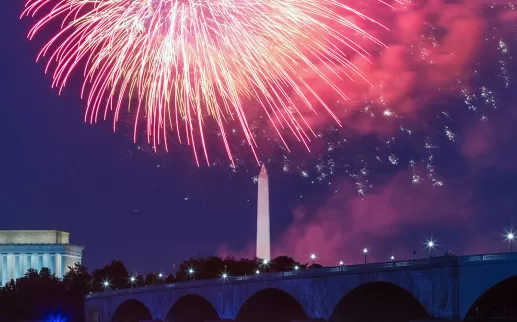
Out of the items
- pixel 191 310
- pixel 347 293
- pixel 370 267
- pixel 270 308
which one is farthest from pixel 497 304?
pixel 191 310

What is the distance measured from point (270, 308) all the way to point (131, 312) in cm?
4602

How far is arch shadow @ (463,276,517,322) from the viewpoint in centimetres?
7726

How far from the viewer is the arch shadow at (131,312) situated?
153938 millimetres

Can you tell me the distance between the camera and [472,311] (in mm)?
78812

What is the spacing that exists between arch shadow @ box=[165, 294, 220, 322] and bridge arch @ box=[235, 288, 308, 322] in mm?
17485

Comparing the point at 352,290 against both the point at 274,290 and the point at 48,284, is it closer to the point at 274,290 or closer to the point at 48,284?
the point at 274,290

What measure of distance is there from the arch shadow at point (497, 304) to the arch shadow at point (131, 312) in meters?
80.0

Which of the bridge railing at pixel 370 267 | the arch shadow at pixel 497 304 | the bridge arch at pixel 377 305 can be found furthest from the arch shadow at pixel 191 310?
the arch shadow at pixel 497 304

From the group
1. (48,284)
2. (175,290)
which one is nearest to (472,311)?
(175,290)

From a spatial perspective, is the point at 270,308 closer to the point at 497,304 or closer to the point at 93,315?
the point at 497,304

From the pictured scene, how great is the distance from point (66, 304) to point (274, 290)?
70.3 m

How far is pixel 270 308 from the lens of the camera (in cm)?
11844

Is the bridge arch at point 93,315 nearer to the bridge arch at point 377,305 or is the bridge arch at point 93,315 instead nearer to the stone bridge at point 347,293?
the stone bridge at point 347,293

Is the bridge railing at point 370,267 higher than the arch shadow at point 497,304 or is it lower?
higher
